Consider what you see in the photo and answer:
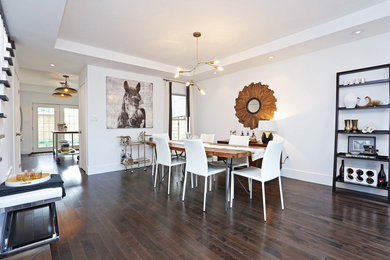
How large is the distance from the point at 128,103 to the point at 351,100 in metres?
4.61

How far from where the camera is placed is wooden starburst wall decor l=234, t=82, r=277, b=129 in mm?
4418

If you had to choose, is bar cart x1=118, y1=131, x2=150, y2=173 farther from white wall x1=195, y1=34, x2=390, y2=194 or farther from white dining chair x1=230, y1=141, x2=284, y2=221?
white wall x1=195, y1=34, x2=390, y2=194

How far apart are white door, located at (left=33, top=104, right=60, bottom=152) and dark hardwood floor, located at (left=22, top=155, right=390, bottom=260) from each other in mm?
6423

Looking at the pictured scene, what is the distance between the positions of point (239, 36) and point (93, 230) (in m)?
3.60

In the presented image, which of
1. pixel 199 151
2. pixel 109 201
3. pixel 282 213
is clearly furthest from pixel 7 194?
pixel 282 213

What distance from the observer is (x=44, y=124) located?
8156mm

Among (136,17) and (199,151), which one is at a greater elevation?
(136,17)

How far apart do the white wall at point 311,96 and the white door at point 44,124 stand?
822 centimetres

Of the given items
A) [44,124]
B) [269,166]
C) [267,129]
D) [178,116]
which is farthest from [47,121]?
[269,166]

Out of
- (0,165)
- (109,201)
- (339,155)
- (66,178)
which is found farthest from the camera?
(66,178)

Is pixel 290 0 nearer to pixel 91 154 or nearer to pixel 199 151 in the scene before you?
pixel 199 151

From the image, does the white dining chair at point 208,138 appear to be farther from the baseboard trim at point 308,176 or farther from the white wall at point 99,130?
the white wall at point 99,130

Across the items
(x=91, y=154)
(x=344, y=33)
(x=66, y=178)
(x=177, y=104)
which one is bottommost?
(x=66, y=178)

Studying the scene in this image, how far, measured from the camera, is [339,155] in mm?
3232
